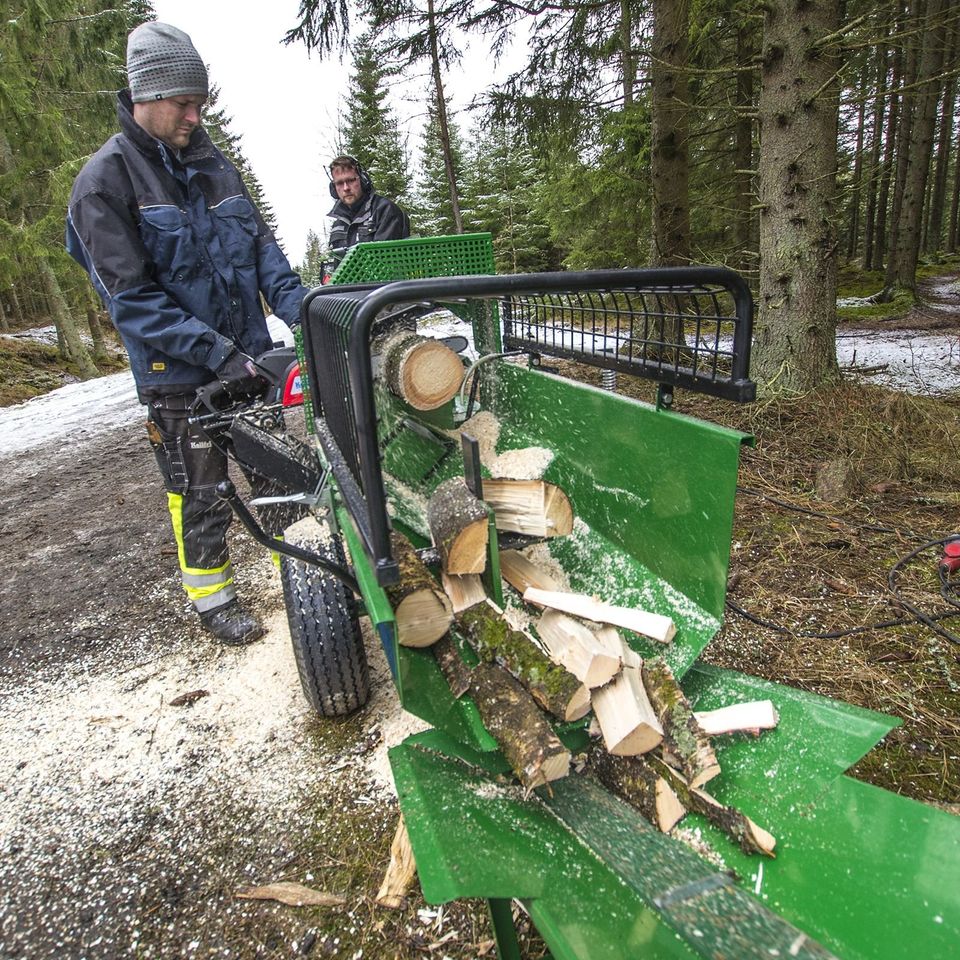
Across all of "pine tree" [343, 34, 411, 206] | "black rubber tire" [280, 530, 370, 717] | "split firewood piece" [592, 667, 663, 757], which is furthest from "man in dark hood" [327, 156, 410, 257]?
"pine tree" [343, 34, 411, 206]

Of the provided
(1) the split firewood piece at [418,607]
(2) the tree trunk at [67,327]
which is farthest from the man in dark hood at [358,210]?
(2) the tree trunk at [67,327]

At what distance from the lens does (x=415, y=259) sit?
277 cm

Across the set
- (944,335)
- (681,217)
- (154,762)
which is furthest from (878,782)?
(944,335)

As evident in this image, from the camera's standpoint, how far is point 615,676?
5.39 feet

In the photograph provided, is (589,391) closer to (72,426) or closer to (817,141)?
(817,141)

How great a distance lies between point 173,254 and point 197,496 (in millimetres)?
1094

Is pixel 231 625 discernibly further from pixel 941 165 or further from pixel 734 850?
pixel 941 165

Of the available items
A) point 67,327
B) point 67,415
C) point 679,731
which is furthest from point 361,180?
point 67,327

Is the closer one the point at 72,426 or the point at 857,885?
the point at 857,885

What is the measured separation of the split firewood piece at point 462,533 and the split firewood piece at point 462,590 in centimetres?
5

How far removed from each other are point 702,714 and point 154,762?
81.4 inches

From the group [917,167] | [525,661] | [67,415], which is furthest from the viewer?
[917,167]

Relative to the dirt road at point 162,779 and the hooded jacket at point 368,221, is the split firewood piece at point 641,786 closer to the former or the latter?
the dirt road at point 162,779

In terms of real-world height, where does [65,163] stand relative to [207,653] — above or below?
above
